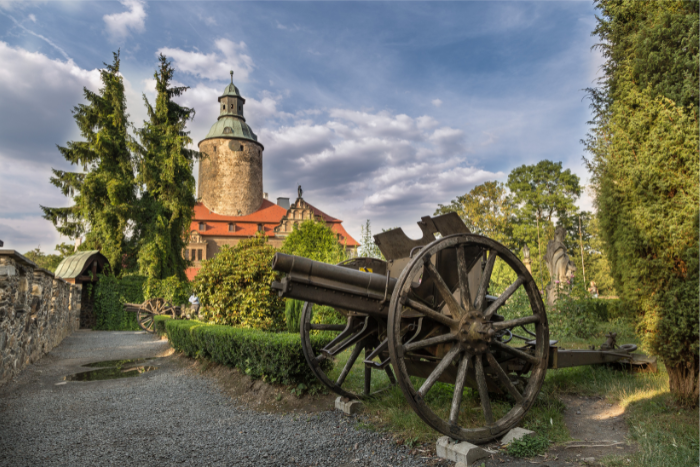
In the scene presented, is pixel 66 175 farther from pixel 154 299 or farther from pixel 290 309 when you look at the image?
pixel 290 309

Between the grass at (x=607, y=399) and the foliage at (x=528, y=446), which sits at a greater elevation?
the grass at (x=607, y=399)

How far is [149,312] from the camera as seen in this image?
17.8 metres

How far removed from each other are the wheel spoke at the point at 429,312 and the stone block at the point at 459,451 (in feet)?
3.02

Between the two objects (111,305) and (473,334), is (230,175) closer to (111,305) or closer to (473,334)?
(111,305)

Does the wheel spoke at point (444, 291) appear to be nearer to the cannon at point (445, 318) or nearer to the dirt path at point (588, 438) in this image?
the cannon at point (445, 318)

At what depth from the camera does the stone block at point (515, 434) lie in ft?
11.6

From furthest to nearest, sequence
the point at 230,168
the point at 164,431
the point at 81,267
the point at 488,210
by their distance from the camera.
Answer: the point at 230,168, the point at 488,210, the point at 81,267, the point at 164,431

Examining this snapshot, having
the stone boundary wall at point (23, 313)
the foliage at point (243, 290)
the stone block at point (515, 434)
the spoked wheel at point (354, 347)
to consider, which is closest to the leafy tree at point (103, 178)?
the stone boundary wall at point (23, 313)

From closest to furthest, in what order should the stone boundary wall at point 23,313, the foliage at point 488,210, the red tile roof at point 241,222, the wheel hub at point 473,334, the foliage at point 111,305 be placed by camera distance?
the wheel hub at point 473,334 → the stone boundary wall at point 23,313 → the foliage at point 111,305 → the foliage at point 488,210 → the red tile roof at point 241,222

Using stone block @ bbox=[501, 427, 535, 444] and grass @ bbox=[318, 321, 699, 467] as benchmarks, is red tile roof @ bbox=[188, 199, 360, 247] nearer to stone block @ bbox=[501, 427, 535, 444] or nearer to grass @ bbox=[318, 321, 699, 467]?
grass @ bbox=[318, 321, 699, 467]

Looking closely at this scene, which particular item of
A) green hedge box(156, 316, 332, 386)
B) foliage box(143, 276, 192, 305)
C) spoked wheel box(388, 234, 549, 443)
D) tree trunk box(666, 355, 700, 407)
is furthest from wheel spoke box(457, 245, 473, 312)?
foliage box(143, 276, 192, 305)

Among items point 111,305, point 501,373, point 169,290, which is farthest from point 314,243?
point 111,305

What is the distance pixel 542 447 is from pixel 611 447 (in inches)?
22.6

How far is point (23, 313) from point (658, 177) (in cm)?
966
